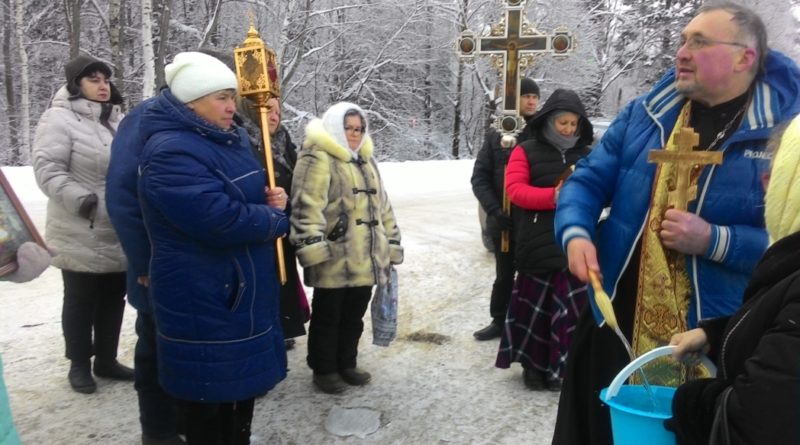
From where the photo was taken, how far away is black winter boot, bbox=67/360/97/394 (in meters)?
3.72

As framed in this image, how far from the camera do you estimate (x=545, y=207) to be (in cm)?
382

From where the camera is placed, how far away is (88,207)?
3.54 metres

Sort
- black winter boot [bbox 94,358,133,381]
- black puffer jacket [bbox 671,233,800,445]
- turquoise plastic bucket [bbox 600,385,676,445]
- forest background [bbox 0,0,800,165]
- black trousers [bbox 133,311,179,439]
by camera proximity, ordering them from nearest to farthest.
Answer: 1. black puffer jacket [bbox 671,233,800,445]
2. turquoise plastic bucket [bbox 600,385,676,445]
3. black trousers [bbox 133,311,179,439]
4. black winter boot [bbox 94,358,133,381]
5. forest background [bbox 0,0,800,165]

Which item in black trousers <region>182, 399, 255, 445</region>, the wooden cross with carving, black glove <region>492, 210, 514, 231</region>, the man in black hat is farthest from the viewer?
the man in black hat

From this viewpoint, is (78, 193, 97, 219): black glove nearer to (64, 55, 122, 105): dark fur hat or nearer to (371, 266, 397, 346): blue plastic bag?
(64, 55, 122, 105): dark fur hat

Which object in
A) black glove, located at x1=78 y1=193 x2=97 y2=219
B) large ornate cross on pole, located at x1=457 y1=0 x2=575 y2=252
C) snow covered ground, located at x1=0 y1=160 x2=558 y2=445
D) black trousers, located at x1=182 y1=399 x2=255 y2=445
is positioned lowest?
snow covered ground, located at x1=0 y1=160 x2=558 y2=445

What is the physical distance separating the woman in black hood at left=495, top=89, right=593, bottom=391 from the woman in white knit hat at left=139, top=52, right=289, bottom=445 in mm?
1760

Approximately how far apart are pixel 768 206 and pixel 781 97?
→ 948 mm

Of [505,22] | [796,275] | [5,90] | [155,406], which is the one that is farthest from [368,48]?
[796,275]

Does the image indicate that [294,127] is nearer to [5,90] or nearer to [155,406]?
[5,90]

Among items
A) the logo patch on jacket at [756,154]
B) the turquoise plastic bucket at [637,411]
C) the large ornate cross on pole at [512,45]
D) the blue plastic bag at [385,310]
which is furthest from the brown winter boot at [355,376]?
the large ornate cross on pole at [512,45]

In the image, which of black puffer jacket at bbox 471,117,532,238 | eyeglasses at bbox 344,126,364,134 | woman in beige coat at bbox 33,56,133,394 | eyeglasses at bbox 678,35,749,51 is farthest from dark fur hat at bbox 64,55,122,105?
eyeglasses at bbox 678,35,749,51

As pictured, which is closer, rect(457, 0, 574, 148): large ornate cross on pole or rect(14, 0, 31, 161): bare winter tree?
rect(457, 0, 574, 148): large ornate cross on pole

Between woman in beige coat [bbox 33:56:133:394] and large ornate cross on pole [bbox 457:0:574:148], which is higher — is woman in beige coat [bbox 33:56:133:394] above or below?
below
